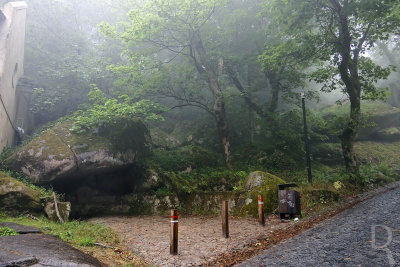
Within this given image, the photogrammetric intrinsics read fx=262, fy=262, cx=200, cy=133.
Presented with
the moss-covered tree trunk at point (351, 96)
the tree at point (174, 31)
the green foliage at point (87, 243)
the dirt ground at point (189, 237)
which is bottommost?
the dirt ground at point (189, 237)

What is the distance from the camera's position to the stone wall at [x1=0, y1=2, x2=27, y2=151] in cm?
1318

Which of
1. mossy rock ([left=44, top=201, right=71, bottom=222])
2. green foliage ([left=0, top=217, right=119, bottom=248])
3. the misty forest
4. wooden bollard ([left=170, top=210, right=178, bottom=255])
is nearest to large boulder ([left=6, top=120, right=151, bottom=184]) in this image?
the misty forest

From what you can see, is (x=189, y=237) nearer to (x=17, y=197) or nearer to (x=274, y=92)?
(x=17, y=197)

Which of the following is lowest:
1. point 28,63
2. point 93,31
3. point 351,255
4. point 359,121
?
point 351,255

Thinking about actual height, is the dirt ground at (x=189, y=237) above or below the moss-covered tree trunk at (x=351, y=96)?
below

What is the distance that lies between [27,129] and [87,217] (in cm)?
904

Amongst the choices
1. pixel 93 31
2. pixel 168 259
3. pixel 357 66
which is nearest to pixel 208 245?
pixel 168 259

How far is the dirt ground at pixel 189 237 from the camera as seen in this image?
5770mm

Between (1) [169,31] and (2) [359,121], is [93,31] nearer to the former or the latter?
(1) [169,31]

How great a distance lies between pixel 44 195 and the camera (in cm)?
1001

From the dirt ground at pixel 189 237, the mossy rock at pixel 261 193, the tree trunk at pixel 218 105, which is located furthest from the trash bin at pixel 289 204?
the tree trunk at pixel 218 105

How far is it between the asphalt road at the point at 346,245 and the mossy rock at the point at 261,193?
2.35m

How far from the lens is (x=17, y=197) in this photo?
30.3ft

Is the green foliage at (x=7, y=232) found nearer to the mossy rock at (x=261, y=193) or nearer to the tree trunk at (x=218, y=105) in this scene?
the mossy rock at (x=261, y=193)
